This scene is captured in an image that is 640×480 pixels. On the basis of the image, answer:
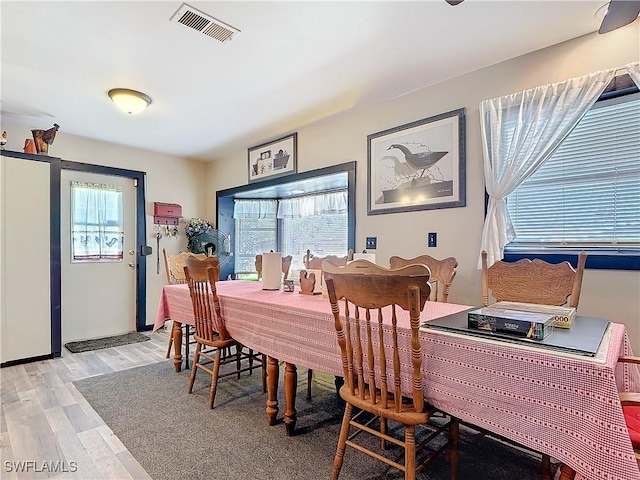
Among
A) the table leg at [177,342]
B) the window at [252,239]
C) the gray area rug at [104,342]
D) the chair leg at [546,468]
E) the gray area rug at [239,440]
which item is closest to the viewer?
the chair leg at [546,468]

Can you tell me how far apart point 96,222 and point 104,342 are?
4.89ft

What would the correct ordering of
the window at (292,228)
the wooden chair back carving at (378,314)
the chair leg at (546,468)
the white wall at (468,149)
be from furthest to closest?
the window at (292,228), the white wall at (468,149), the chair leg at (546,468), the wooden chair back carving at (378,314)

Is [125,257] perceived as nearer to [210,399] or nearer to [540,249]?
[210,399]

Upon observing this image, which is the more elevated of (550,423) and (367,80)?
(367,80)

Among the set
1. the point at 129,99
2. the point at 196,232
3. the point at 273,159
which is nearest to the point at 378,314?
the point at 129,99

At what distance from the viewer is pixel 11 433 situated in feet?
6.76

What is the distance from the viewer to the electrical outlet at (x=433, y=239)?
9.13ft

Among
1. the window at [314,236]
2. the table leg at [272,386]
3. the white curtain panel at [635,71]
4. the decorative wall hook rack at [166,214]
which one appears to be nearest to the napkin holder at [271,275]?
the table leg at [272,386]

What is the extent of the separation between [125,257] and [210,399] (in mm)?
3040

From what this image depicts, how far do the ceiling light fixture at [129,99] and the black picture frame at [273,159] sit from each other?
148 centimetres

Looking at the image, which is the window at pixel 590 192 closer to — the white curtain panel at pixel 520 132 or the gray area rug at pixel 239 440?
Result: the white curtain panel at pixel 520 132

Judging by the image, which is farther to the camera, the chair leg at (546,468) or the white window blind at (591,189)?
the white window blind at (591,189)

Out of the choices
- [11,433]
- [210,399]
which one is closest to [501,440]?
[210,399]

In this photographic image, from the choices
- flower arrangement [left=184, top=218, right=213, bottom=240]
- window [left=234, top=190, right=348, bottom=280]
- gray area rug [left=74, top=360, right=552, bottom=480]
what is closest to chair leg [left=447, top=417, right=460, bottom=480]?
gray area rug [left=74, top=360, right=552, bottom=480]
